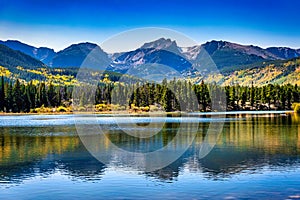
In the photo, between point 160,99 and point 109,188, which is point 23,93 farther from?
point 109,188

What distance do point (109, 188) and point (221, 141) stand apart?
29133 millimetres

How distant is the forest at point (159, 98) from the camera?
172 meters

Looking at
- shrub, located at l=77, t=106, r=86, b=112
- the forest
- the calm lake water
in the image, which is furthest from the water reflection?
shrub, located at l=77, t=106, r=86, b=112

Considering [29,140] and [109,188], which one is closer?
[109,188]

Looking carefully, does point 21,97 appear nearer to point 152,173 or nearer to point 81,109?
point 81,109

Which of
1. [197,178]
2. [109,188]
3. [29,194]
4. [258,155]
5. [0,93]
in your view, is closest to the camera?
[29,194]

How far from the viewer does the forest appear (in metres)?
172

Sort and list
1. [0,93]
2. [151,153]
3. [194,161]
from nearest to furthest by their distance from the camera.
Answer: [194,161] < [151,153] < [0,93]

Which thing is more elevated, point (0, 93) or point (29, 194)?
point (0, 93)

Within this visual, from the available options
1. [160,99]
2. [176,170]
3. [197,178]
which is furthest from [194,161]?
[160,99]

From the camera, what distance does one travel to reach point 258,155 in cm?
4009

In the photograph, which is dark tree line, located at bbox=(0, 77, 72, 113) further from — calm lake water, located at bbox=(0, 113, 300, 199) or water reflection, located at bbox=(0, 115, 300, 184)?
calm lake water, located at bbox=(0, 113, 300, 199)

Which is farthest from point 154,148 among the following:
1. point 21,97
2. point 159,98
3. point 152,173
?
point 21,97

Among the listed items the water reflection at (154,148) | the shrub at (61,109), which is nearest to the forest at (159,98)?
the shrub at (61,109)
